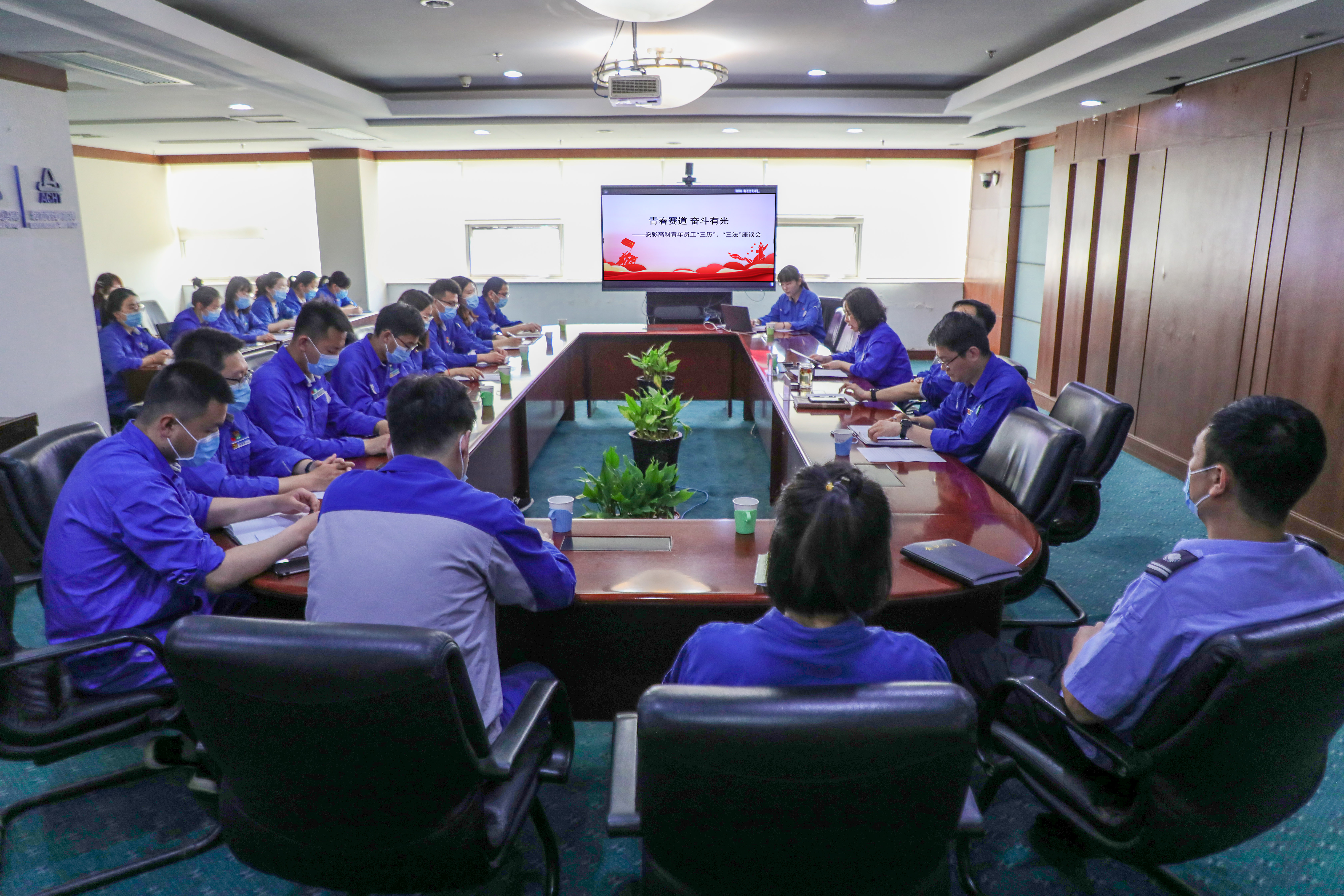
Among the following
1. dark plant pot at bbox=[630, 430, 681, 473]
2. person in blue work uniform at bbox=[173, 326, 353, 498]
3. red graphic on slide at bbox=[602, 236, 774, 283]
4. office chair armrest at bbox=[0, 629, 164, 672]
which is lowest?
dark plant pot at bbox=[630, 430, 681, 473]

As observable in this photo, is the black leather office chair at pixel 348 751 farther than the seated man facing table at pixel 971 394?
No

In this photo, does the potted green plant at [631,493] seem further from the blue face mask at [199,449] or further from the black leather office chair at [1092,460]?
the black leather office chair at [1092,460]

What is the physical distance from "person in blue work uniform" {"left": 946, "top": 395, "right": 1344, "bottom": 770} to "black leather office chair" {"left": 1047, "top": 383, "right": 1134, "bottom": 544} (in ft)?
5.22

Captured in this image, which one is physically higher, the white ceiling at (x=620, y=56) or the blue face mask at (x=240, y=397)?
the white ceiling at (x=620, y=56)

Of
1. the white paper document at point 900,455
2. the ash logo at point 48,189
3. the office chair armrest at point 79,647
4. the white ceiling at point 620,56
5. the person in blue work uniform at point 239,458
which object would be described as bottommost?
the office chair armrest at point 79,647

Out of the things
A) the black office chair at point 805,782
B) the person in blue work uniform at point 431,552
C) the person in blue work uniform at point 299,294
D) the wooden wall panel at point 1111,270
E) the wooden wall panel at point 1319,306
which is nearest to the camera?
the black office chair at point 805,782

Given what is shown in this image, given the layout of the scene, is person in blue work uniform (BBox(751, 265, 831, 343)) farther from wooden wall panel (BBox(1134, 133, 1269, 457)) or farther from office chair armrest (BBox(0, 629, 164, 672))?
office chair armrest (BBox(0, 629, 164, 672))

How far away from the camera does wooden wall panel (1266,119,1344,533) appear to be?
399 centimetres

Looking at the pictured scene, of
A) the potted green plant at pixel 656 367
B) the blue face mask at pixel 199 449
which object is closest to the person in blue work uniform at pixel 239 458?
the blue face mask at pixel 199 449

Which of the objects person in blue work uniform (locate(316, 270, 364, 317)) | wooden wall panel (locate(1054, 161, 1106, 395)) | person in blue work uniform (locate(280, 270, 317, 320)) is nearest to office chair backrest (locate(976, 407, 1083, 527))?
wooden wall panel (locate(1054, 161, 1106, 395))

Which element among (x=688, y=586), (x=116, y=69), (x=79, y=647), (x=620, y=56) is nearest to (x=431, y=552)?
(x=688, y=586)

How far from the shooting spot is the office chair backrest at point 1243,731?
1.27 m

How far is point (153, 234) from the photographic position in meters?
10.3

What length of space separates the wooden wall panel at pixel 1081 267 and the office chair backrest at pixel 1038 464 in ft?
14.1
